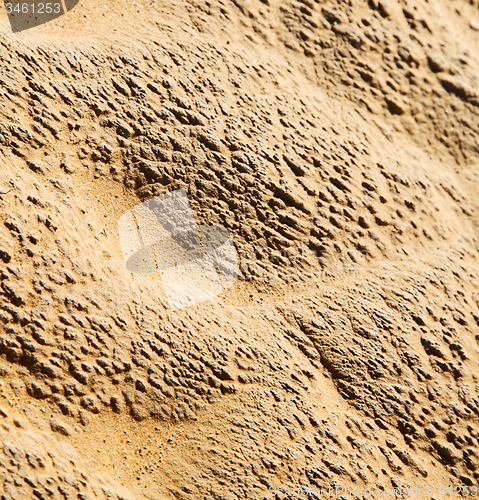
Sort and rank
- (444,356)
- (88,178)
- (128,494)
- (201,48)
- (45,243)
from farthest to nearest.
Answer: (201,48), (444,356), (88,178), (45,243), (128,494)

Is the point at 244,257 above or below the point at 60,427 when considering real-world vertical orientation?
above

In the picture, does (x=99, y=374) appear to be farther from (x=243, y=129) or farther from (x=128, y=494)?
(x=243, y=129)

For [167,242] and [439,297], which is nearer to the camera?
[167,242]

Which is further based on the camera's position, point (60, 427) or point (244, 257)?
point (244, 257)

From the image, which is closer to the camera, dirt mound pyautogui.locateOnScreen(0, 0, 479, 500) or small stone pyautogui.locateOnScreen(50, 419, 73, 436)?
small stone pyautogui.locateOnScreen(50, 419, 73, 436)

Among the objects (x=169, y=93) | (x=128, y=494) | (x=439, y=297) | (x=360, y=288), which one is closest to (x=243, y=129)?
(x=169, y=93)

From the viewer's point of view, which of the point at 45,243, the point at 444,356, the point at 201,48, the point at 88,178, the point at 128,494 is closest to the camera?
the point at 128,494

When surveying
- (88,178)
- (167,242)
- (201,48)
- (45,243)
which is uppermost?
(201,48)

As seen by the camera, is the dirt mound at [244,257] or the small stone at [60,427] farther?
the dirt mound at [244,257]
